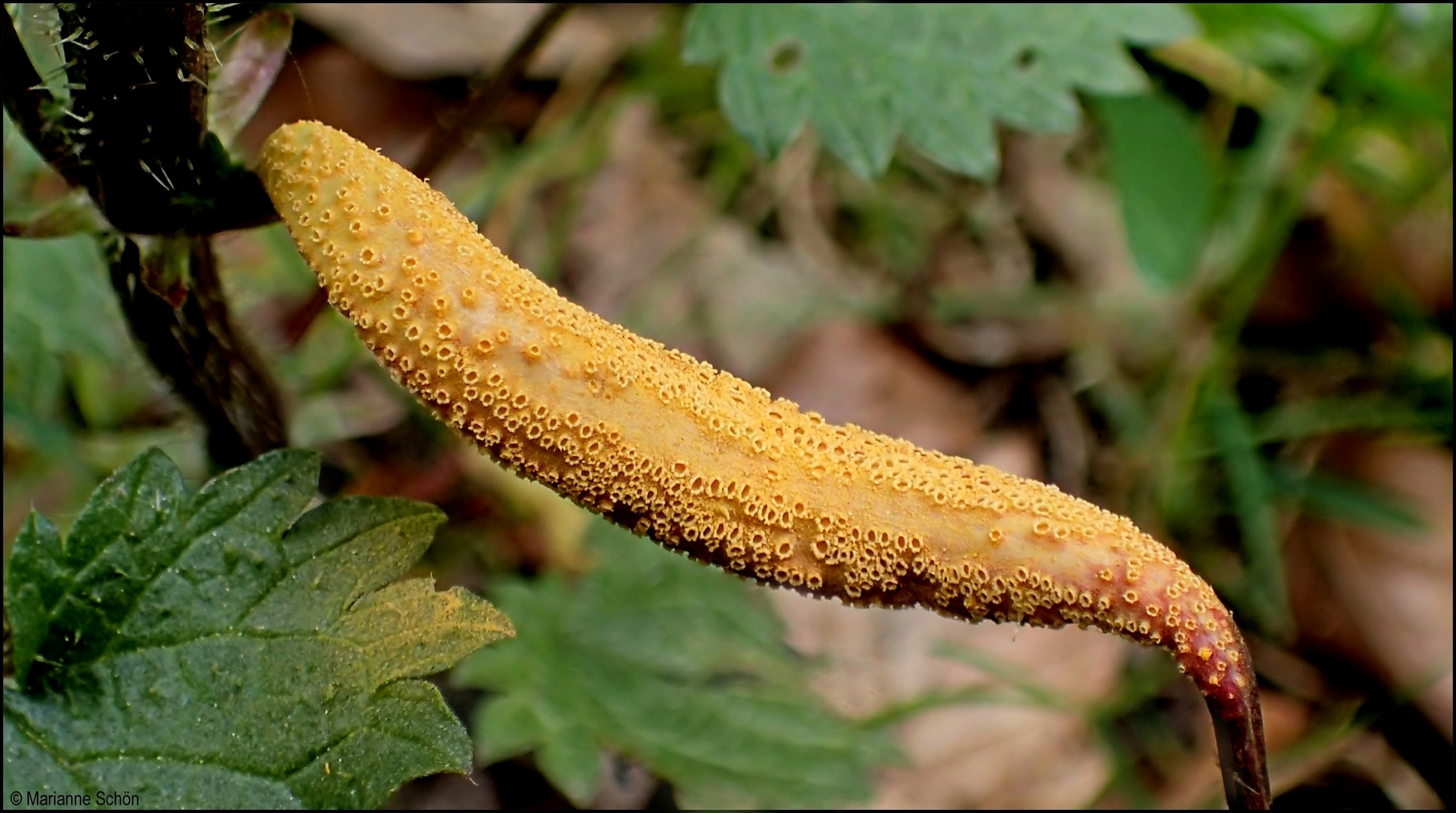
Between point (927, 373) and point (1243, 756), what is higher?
point (1243, 756)

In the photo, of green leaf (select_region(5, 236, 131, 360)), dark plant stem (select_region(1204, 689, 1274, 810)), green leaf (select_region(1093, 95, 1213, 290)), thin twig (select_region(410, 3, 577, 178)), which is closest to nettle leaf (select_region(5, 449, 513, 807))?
thin twig (select_region(410, 3, 577, 178))

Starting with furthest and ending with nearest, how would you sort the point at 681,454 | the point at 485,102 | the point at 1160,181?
the point at 1160,181 → the point at 485,102 → the point at 681,454

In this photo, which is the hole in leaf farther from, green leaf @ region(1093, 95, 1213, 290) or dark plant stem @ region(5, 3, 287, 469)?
dark plant stem @ region(5, 3, 287, 469)

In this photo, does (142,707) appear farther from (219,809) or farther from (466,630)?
(466,630)

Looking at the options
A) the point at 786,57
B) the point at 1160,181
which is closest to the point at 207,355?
the point at 786,57

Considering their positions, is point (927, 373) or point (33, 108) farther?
point (927, 373)

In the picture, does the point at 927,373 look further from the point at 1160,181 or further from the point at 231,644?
the point at 231,644

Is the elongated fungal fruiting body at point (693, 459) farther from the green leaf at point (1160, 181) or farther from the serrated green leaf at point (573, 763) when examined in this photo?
the green leaf at point (1160, 181)
